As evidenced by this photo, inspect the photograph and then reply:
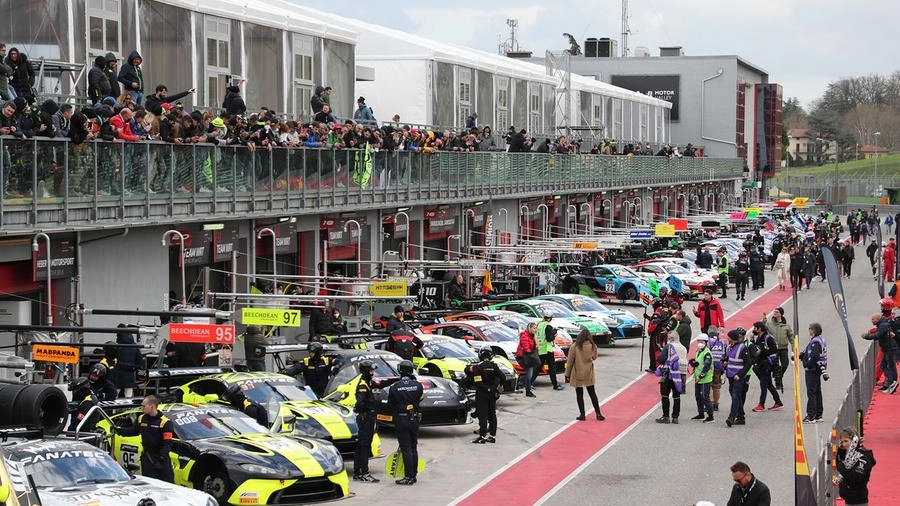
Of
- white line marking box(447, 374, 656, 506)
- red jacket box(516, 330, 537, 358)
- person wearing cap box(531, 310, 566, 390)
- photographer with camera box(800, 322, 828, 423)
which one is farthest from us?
person wearing cap box(531, 310, 566, 390)

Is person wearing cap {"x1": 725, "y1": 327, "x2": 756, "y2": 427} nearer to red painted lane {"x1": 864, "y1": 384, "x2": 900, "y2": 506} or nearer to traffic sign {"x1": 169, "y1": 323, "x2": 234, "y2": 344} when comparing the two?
red painted lane {"x1": 864, "y1": 384, "x2": 900, "y2": 506}

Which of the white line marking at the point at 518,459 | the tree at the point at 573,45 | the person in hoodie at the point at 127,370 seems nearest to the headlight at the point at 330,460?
the white line marking at the point at 518,459

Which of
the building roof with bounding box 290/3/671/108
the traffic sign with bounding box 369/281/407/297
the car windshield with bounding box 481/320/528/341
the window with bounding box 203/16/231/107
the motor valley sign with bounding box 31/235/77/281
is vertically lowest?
the car windshield with bounding box 481/320/528/341

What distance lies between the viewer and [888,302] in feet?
83.4

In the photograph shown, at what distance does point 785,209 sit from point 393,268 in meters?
54.1

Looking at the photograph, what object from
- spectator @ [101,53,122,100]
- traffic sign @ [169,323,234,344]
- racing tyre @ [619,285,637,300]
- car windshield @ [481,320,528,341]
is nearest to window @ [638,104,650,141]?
racing tyre @ [619,285,637,300]

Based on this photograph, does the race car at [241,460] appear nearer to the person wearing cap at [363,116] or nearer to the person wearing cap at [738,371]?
the person wearing cap at [738,371]

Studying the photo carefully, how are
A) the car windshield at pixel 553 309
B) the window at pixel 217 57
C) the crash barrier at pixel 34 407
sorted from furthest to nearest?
1. the car windshield at pixel 553 309
2. the window at pixel 217 57
3. the crash barrier at pixel 34 407

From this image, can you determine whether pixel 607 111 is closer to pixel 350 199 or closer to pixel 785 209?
pixel 785 209

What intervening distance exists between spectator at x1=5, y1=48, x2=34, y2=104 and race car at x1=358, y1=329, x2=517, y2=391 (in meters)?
7.78

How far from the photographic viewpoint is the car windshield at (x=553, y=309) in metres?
33.5

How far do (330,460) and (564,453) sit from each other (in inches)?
195

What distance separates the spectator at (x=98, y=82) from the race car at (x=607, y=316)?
572 inches

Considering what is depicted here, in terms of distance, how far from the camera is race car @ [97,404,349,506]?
16.3 meters
